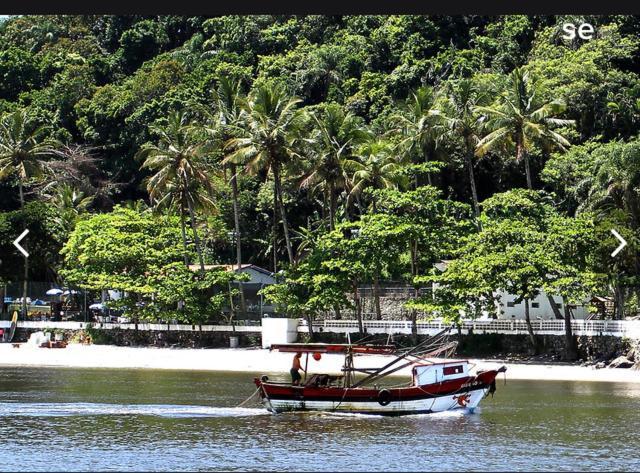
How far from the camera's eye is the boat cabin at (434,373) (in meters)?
34.1

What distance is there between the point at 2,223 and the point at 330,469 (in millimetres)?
46179

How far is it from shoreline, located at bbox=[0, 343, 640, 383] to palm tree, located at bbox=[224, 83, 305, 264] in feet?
23.6

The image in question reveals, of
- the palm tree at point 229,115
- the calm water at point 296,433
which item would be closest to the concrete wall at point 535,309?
the calm water at point 296,433

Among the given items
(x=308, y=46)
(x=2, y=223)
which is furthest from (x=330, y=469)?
(x=308, y=46)

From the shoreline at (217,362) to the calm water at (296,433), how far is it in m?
2.74

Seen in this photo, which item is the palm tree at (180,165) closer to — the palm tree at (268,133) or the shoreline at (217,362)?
the palm tree at (268,133)

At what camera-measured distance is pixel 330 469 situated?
24.7 meters

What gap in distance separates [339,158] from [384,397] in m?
26.0

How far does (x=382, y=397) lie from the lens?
111 feet

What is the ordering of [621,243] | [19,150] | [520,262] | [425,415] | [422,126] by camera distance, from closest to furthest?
[425,415], [520,262], [621,243], [422,126], [19,150]

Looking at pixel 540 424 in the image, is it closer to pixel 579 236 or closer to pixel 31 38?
pixel 579 236

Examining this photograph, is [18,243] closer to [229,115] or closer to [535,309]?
[229,115]

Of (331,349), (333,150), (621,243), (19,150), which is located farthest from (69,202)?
(331,349)

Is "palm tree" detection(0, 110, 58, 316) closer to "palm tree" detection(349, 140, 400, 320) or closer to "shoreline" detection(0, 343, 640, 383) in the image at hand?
"shoreline" detection(0, 343, 640, 383)
